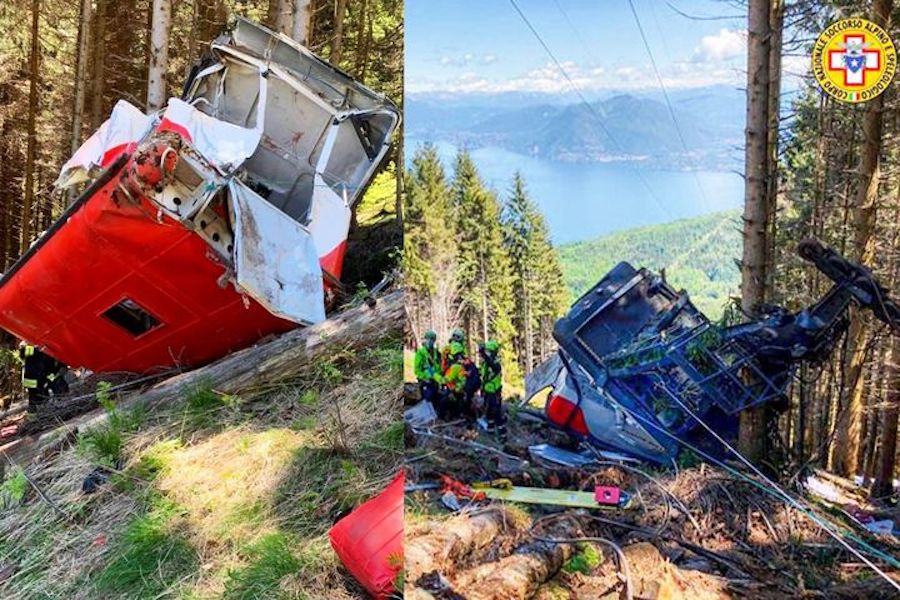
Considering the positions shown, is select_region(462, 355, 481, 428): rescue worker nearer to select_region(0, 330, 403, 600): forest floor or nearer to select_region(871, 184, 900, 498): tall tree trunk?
select_region(0, 330, 403, 600): forest floor

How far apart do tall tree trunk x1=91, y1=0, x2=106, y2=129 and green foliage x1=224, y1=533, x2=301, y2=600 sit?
9.23ft

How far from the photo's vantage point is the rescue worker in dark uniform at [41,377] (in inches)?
136

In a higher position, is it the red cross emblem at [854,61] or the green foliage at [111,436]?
the red cross emblem at [854,61]

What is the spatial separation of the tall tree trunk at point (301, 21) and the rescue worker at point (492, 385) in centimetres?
179

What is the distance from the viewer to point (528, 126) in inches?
61.1

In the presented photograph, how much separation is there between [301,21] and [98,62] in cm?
206

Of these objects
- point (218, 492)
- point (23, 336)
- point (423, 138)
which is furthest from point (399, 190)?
point (23, 336)

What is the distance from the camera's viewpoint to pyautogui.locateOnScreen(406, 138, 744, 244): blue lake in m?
1.46

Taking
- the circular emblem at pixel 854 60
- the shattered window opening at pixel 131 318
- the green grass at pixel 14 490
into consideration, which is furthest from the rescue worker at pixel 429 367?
the shattered window opening at pixel 131 318

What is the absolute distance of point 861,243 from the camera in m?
1.37

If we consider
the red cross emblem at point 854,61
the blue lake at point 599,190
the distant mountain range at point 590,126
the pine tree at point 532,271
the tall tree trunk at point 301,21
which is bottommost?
the pine tree at point 532,271

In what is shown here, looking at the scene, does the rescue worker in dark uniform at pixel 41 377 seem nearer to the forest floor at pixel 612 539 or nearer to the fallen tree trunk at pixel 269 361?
the fallen tree trunk at pixel 269 361

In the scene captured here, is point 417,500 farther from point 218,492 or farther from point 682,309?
point 218,492

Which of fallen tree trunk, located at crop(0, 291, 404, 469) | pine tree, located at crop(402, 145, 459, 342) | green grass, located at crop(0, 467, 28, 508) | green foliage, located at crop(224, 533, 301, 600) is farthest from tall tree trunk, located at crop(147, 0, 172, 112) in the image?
pine tree, located at crop(402, 145, 459, 342)
